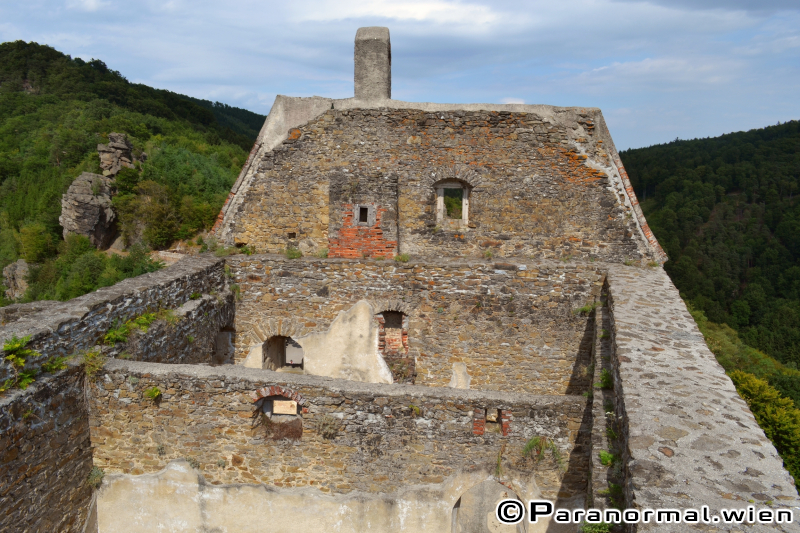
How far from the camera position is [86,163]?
23.0 metres

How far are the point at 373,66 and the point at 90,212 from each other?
15.1 m

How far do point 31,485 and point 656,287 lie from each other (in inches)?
306

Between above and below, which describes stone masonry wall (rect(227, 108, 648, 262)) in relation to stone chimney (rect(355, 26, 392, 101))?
below

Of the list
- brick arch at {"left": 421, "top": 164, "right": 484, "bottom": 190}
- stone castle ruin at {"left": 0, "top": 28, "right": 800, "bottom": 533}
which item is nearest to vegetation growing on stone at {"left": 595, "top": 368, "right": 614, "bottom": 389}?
stone castle ruin at {"left": 0, "top": 28, "right": 800, "bottom": 533}

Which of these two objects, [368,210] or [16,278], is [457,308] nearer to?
[368,210]

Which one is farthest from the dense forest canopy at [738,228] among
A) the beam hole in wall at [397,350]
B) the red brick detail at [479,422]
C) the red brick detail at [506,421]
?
the red brick detail at [479,422]

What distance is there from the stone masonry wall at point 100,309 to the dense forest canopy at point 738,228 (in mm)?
45429

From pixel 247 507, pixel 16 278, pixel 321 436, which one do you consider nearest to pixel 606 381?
pixel 321 436

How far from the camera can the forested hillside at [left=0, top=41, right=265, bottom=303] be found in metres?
16.1

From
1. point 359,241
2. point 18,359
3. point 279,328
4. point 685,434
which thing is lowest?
point 279,328

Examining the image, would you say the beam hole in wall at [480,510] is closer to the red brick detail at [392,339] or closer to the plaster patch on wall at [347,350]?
the plaster patch on wall at [347,350]

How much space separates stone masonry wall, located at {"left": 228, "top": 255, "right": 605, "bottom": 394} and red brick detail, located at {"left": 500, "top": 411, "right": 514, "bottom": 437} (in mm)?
3535

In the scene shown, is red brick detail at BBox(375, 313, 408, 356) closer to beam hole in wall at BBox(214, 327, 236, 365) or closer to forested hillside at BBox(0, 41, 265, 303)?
beam hole in wall at BBox(214, 327, 236, 365)

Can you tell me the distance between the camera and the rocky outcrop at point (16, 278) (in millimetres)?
20094
